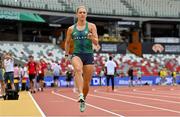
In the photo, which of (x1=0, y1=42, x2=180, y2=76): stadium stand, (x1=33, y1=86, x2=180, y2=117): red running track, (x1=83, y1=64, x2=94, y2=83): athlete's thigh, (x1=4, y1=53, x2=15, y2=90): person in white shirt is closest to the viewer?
(x1=83, y1=64, x2=94, y2=83): athlete's thigh

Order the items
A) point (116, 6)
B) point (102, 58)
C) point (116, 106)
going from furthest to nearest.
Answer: point (116, 6) → point (102, 58) → point (116, 106)

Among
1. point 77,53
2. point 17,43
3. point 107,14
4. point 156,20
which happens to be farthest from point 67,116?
point 156,20

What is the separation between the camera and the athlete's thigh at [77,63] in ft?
31.5

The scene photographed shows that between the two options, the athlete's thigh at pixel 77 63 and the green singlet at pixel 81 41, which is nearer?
the athlete's thigh at pixel 77 63

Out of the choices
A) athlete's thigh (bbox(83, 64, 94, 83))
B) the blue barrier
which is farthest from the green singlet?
the blue barrier

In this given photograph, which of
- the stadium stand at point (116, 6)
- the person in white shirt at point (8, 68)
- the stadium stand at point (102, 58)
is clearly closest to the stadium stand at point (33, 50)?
the stadium stand at point (102, 58)

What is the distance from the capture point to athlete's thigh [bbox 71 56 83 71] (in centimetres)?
961

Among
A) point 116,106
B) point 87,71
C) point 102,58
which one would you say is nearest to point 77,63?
point 87,71

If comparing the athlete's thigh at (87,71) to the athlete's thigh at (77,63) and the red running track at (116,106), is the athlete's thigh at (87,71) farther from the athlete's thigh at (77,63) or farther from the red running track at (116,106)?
the red running track at (116,106)

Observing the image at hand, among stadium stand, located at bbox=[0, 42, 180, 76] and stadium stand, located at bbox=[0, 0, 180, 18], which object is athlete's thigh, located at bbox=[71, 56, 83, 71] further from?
stadium stand, located at bbox=[0, 0, 180, 18]

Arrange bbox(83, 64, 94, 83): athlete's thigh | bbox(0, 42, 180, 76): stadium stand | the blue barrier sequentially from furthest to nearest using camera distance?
bbox(0, 42, 180, 76): stadium stand
the blue barrier
bbox(83, 64, 94, 83): athlete's thigh

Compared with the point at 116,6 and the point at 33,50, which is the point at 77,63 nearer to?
the point at 33,50

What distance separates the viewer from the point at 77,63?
9.65 m

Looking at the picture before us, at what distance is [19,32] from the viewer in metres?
49.8
